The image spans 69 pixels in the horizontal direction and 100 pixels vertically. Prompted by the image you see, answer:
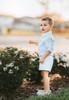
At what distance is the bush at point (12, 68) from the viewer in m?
3.12

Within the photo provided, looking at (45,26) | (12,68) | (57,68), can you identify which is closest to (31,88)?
(57,68)

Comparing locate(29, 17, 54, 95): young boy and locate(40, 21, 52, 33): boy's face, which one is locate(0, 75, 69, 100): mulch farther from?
locate(40, 21, 52, 33): boy's face

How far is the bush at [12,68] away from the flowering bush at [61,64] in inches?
44.3

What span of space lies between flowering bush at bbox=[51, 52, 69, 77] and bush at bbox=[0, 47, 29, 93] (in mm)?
1125

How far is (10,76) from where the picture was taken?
3238 millimetres

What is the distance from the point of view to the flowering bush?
167 inches

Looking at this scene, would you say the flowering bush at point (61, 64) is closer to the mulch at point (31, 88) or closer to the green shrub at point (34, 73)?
the mulch at point (31, 88)

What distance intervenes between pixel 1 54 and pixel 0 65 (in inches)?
9.8

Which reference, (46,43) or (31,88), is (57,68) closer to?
(31,88)

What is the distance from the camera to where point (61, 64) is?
13.7 ft

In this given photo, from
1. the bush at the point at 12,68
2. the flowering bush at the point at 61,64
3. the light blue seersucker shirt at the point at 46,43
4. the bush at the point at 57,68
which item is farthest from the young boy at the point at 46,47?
the flowering bush at the point at 61,64

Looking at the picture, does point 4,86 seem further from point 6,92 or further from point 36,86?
point 36,86

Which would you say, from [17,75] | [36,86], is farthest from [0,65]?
[36,86]

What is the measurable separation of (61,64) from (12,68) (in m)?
1.60
